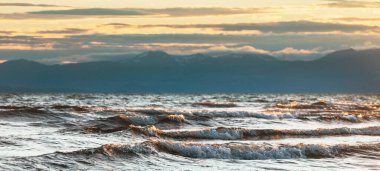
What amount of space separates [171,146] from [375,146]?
33.5 ft

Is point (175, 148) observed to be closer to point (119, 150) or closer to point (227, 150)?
point (227, 150)

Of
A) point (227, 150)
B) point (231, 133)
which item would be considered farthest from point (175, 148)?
point (231, 133)

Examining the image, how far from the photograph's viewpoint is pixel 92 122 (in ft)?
149

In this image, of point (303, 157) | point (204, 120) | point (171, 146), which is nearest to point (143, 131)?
point (171, 146)

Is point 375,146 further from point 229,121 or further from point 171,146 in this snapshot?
point 229,121

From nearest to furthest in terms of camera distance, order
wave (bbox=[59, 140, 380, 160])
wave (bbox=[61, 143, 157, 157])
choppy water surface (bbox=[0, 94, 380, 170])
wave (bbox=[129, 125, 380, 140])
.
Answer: choppy water surface (bbox=[0, 94, 380, 170])
wave (bbox=[61, 143, 157, 157])
wave (bbox=[59, 140, 380, 160])
wave (bbox=[129, 125, 380, 140])

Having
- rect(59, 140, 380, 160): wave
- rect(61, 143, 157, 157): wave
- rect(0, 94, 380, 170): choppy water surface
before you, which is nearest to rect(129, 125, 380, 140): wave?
rect(0, 94, 380, 170): choppy water surface

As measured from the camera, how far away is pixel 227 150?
95.0 ft

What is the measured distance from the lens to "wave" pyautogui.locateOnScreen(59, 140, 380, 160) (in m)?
27.4

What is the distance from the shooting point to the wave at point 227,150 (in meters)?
27.4

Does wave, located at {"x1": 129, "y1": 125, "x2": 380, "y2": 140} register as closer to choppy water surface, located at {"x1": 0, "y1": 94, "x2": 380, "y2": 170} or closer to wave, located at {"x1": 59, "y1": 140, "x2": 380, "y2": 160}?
choppy water surface, located at {"x1": 0, "y1": 94, "x2": 380, "y2": 170}

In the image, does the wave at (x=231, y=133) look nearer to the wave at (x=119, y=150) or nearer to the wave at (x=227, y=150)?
the wave at (x=227, y=150)

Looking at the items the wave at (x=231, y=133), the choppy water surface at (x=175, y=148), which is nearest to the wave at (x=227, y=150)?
the choppy water surface at (x=175, y=148)

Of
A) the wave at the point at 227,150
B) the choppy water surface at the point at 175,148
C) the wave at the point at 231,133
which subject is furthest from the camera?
the wave at the point at 231,133
